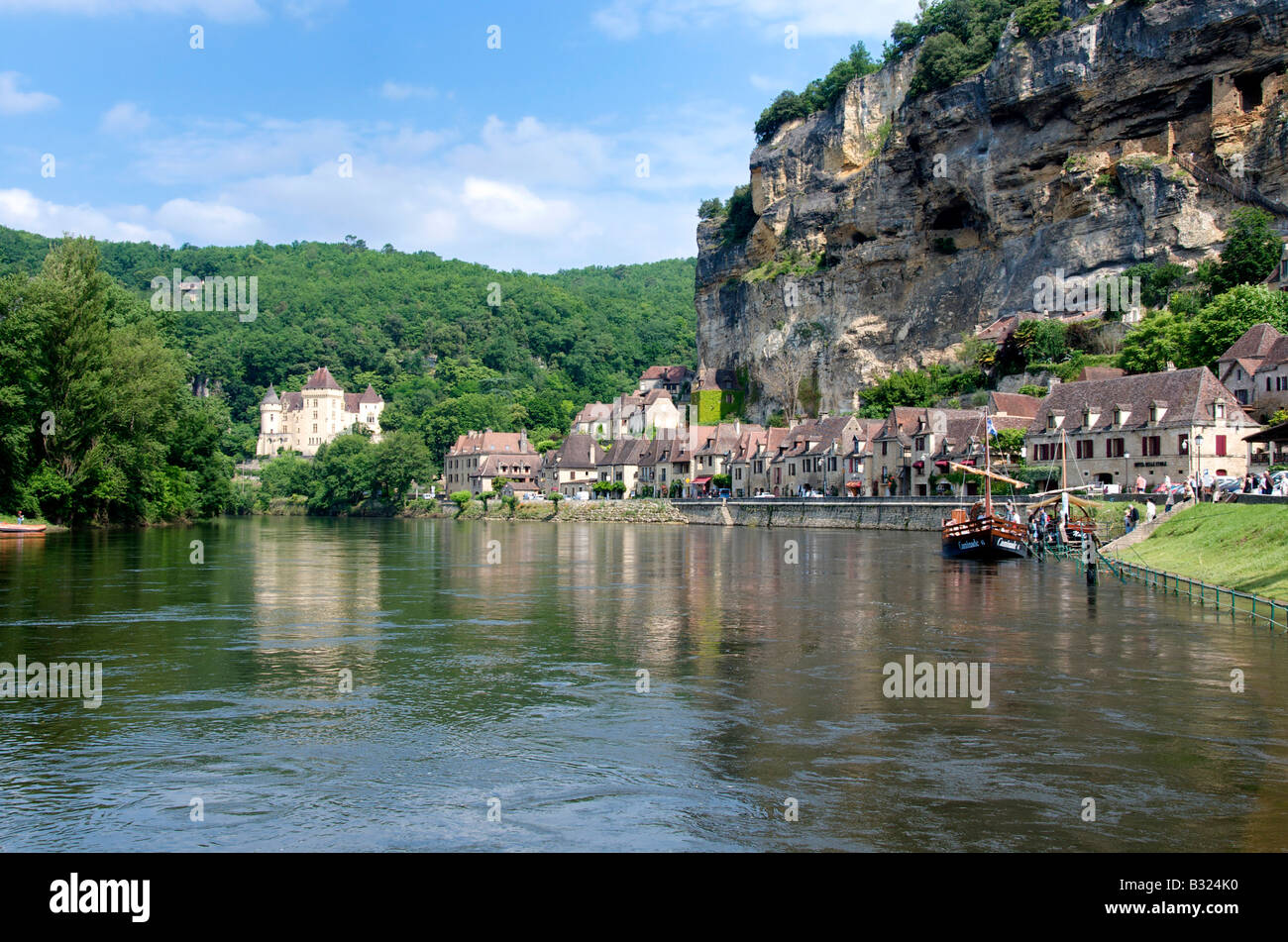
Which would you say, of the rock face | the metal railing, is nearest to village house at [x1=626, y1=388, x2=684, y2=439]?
the rock face

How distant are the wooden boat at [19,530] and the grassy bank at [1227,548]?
5321cm

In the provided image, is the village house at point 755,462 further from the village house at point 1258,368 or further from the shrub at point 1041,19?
the village house at point 1258,368

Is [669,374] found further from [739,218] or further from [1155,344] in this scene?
[1155,344]

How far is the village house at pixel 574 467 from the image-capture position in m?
129

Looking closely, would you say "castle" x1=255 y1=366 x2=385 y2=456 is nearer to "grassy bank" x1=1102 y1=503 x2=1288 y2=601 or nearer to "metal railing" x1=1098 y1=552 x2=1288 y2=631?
"grassy bank" x1=1102 y1=503 x2=1288 y2=601

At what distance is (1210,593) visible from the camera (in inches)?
1183

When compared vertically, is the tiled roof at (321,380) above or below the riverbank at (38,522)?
above

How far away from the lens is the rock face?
253ft

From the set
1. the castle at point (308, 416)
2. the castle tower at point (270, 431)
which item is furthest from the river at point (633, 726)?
the castle tower at point (270, 431)

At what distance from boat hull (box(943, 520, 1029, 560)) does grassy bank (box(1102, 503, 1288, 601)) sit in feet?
16.5

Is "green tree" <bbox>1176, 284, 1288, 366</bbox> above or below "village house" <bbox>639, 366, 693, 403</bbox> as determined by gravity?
below

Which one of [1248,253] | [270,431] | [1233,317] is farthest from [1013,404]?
[270,431]

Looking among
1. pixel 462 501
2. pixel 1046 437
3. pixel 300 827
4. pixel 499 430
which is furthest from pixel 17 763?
pixel 499 430

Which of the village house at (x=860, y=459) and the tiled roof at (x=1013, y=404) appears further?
the village house at (x=860, y=459)
